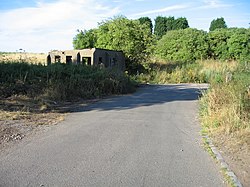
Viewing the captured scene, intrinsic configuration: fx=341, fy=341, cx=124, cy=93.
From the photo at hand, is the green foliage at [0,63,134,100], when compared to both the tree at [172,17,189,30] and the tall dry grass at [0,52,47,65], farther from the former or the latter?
the tree at [172,17,189,30]

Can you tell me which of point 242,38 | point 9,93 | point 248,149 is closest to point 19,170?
point 248,149

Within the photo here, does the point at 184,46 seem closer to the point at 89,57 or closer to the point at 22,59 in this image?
the point at 89,57

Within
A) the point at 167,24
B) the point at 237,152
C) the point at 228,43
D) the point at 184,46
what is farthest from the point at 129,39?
the point at 167,24

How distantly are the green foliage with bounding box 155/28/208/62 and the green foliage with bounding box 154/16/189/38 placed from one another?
28936 millimetres

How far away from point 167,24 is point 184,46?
1340 inches

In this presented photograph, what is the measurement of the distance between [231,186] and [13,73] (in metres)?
12.5

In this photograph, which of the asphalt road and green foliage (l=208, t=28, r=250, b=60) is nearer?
the asphalt road

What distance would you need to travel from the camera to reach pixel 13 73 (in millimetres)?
15453

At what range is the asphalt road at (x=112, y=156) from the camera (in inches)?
206

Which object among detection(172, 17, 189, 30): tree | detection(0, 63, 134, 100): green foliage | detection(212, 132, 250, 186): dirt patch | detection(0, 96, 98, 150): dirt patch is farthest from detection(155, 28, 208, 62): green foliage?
detection(212, 132, 250, 186): dirt patch

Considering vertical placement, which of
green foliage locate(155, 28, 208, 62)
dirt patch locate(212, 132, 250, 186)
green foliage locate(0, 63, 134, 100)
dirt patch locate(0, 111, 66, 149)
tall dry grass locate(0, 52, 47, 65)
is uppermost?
green foliage locate(155, 28, 208, 62)

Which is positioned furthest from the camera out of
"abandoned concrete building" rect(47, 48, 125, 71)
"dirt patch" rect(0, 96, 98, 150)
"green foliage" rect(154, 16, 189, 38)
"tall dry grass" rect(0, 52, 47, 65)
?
"green foliage" rect(154, 16, 189, 38)

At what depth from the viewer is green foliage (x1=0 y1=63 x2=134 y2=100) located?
1454 centimetres

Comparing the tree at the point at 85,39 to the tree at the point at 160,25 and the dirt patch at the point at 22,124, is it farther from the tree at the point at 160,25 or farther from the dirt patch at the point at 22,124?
the tree at the point at 160,25
